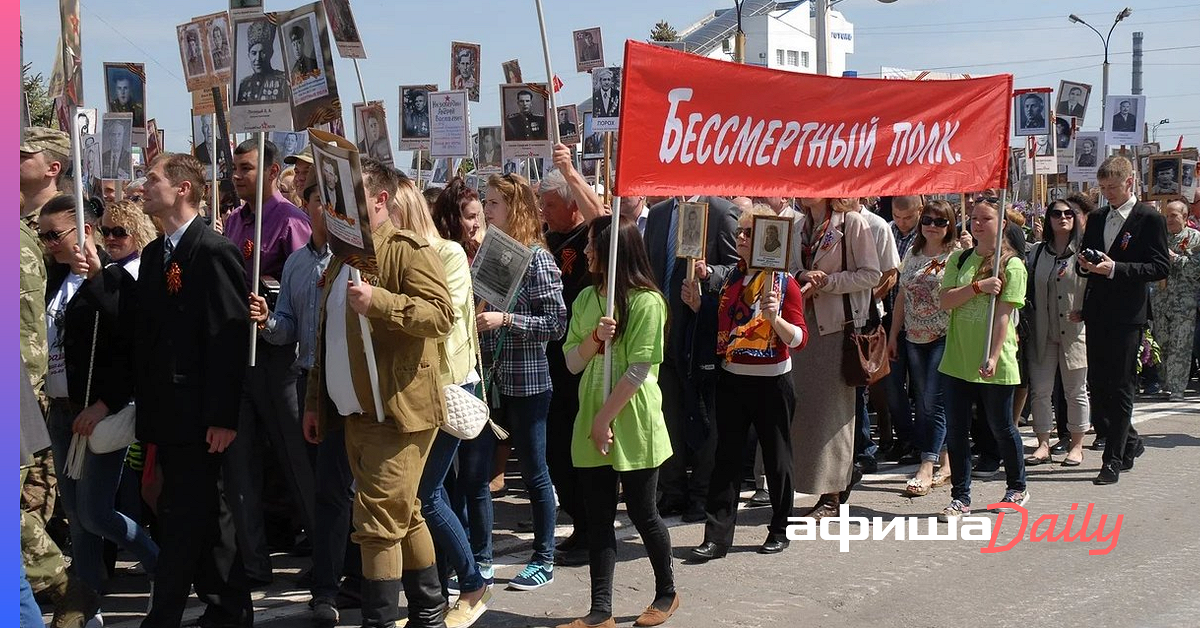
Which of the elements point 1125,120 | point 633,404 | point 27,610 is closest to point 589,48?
point 1125,120

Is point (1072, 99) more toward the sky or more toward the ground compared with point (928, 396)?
more toward the sky

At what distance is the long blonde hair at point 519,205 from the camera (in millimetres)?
6316

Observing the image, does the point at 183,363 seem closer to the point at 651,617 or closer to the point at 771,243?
the point at 651,617

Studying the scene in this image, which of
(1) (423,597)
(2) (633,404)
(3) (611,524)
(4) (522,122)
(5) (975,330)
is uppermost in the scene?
(4) (522,122)

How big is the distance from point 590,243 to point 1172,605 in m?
3.12

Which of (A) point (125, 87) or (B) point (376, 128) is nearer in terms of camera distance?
(B) point (376, 128)

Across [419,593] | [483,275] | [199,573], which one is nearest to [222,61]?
[483,275]

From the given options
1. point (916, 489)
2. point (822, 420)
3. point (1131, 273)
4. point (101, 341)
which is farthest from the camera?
point (1131, 273)

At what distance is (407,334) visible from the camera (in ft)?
16.3

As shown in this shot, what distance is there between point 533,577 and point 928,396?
367 centimetres

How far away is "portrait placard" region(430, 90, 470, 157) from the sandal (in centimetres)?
588

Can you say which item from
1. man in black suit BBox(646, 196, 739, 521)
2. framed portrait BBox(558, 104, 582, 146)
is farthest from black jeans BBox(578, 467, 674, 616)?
framed portrait BBox(558, 104, 582, 146)

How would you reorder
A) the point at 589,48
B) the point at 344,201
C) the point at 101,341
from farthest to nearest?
the point at 589,48
the point at 101,341
the point at 344,201

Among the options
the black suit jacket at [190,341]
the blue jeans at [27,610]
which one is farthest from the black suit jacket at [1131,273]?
the blue jeans at [27,610]
